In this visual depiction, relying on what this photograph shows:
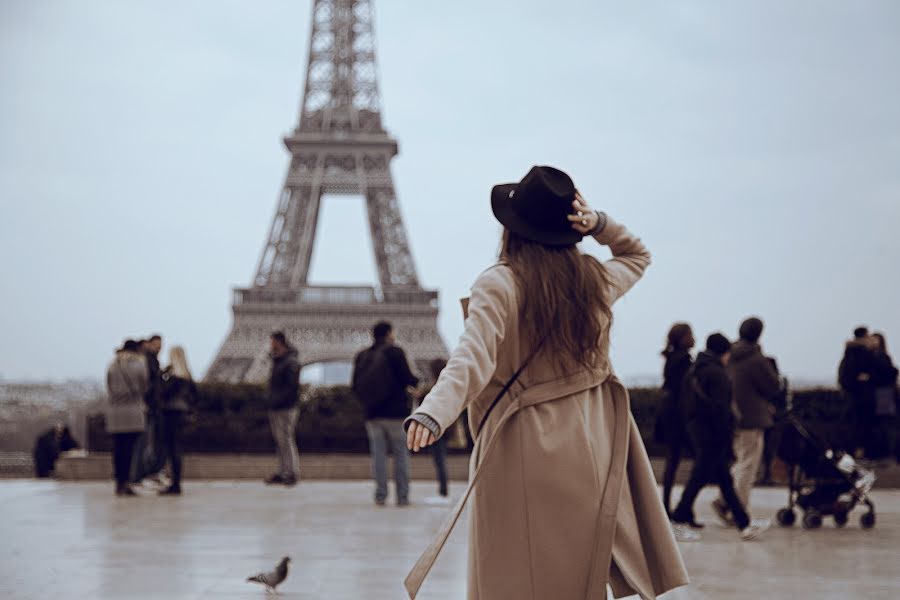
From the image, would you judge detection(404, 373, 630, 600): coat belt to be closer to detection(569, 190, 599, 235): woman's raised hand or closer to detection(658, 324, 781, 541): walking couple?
detection(569, 190, 599, 235): woman's raised hand

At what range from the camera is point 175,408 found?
1284cm

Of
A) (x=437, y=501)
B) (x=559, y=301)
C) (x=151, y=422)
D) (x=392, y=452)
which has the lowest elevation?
(x=437, y=501)

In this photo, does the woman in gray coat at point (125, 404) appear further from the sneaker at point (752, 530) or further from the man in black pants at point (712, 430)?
the sneaker at point (752, 530)

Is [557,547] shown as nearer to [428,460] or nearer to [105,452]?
[428,460]

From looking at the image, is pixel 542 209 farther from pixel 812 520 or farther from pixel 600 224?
pixel 812 520

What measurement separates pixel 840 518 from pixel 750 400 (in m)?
1.10

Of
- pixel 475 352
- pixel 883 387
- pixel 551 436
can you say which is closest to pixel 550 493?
pixel 551 436

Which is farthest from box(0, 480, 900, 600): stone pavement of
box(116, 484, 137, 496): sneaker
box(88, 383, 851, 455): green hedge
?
box(88, 383, 851, 455): green hedge

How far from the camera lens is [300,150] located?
1617 inches

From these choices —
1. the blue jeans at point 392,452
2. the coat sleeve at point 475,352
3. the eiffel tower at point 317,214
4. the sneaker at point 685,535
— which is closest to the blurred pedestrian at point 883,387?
the sneaker at point 685,535

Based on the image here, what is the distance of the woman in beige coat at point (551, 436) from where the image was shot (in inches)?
138

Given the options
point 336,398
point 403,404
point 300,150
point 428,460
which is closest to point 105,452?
point 336,398

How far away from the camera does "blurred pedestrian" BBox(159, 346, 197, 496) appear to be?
1270 cm

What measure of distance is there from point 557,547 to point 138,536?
5.88m
